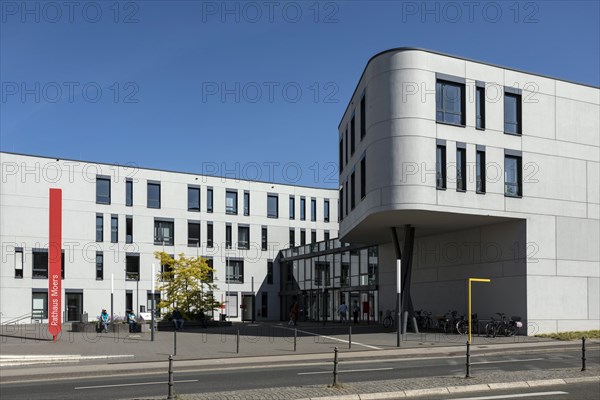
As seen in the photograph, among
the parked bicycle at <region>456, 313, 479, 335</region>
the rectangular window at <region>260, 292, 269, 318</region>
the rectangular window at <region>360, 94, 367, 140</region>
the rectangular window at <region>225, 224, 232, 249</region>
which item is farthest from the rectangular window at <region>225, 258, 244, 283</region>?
the parked bicycle at <region>456, 313, 479, 335</region>

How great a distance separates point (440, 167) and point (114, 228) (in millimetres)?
37320

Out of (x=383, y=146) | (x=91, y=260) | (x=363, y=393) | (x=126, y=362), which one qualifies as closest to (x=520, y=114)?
(x=383, y=146)

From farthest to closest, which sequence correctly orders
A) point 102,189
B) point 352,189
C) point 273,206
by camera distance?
point 273,206, point 102,189, point 352,189

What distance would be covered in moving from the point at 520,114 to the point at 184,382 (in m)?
22.8

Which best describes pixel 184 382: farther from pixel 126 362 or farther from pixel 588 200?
pixel 588 200

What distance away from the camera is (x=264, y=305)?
68.9 m

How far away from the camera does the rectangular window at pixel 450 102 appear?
105 feet

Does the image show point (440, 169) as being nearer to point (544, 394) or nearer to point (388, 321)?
point (388, 321)

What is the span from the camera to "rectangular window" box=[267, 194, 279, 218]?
7056 cm

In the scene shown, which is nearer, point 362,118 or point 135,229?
point 362,118

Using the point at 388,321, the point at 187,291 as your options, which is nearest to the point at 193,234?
the point at 187,291

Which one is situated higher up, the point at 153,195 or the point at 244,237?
the point at 153,195

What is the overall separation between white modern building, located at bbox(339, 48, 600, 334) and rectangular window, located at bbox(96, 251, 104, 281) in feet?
102

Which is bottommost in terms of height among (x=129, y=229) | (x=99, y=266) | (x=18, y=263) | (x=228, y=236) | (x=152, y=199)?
(x=99, y=266)
